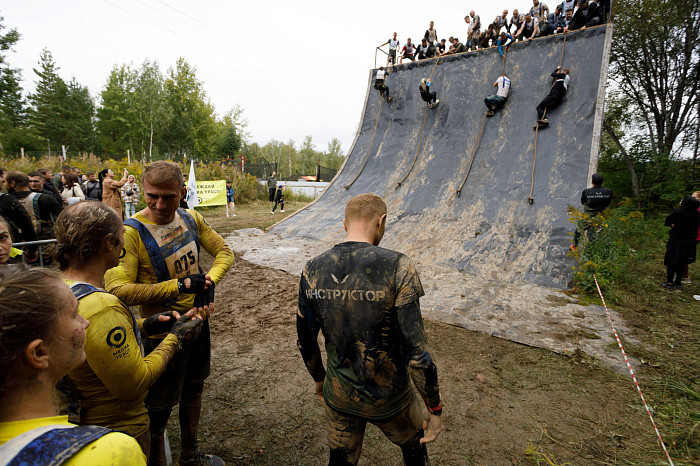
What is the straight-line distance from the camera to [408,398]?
5.53 ft

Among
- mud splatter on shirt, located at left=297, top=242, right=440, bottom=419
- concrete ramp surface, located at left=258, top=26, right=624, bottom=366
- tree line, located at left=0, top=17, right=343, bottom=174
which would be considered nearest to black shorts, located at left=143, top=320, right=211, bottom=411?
mud splatter on shirt, located at left=297, top=242, right=440, bottom=419

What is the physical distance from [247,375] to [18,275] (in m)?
3.02

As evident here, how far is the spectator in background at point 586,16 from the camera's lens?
8.20m

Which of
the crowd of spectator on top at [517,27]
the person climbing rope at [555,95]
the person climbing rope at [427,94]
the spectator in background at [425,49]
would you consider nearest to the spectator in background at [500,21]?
the crowd of spectator on top at [517,27]

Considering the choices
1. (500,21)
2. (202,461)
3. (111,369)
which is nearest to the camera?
(111,369)

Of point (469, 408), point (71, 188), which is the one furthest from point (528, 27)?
point (71, 188)

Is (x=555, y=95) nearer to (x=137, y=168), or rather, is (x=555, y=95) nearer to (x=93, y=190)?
(x=93, y=190)

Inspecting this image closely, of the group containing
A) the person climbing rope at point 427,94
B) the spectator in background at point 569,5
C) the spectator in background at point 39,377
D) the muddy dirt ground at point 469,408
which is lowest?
the muddy dirt ground at point 469,408

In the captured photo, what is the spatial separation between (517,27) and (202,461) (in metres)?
13.9

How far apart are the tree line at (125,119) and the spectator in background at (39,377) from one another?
32.5 meters

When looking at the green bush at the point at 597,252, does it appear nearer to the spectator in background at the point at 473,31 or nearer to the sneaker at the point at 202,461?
the sneaker at the point at 202,461

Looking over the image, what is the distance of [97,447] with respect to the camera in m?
0.74

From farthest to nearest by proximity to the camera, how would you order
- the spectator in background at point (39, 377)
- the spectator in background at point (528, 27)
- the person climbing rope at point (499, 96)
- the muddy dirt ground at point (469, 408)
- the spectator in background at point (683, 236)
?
the spectator in background at point (528, 27) < the person climbing rope at point (499, 96) < the spectator in background at point (683, 236) < the muddy dirt ground at point (469, 408) < the spectator in background at point (39, 377)

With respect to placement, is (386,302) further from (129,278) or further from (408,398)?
(129,278)
